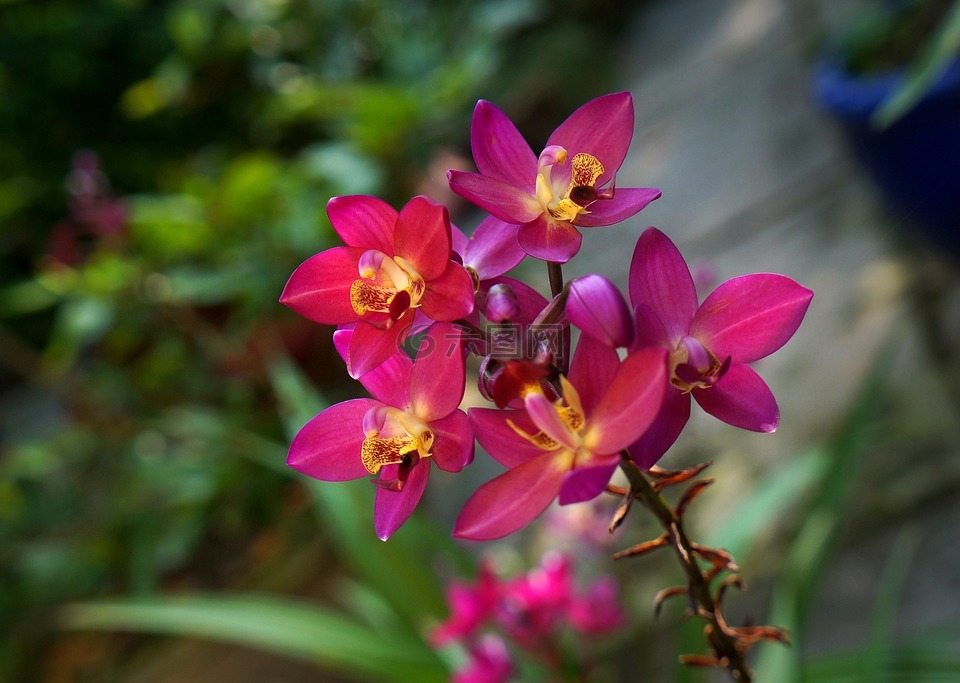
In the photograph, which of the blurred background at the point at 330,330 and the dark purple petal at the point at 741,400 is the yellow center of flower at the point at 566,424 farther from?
the blurred background at the point at 330,330

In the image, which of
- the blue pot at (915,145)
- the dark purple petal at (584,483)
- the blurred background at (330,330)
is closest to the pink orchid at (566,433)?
the dark purple petal at (584,483)

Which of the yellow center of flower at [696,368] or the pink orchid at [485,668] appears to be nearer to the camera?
the yellow center of flower at [696,368]

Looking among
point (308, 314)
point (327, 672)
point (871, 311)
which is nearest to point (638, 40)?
point (871, 311)

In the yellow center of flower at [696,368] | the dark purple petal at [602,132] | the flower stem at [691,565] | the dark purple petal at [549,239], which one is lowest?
the flower stem at [691,565]

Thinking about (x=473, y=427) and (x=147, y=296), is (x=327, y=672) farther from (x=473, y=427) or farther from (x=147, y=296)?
(x=473, y=427)

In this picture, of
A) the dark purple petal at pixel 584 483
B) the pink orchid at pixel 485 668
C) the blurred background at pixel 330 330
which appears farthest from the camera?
the blurred background at pixel 330 330

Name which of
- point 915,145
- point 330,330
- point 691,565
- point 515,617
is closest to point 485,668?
point 515,617

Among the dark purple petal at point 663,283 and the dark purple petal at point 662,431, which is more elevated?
the dark purple petal at point 663,283

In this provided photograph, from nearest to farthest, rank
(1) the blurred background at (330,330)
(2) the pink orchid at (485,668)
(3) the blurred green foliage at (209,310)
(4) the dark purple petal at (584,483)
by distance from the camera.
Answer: (4) the dark purple petal at (584,483), (2) the pink orchid at (485,668), (1) the blurred background at (330,330), (3) the blurred green foliage at (209,310)
